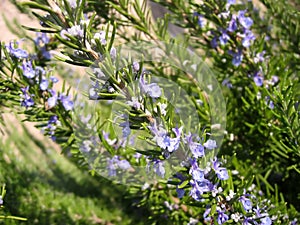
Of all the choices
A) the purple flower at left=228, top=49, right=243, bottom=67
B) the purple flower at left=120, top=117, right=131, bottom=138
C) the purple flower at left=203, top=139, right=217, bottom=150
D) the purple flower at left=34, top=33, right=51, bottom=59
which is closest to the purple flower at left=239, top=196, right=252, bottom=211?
the purple flower at left=203, top=139, right=217, bottom=150

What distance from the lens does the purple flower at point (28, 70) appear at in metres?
1.51

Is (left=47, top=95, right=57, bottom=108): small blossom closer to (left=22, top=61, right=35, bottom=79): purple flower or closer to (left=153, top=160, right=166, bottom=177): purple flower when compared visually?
(left=22, top=61, right=35, bottom=79): purple flower

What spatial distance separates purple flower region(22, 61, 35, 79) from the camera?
151cm

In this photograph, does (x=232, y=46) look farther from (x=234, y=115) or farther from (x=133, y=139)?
(x=133, y=139)

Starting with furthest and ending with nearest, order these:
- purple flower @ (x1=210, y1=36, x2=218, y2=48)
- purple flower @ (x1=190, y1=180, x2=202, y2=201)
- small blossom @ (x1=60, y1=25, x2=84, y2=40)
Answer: purple flower @ (x1=210, y1=36, x2=218, y2=48) < purple flower @ (x1=190, y1=180, x2=202, y2=201) < small blossom @ (x1=60, y1=25, x2=84, y2=40)

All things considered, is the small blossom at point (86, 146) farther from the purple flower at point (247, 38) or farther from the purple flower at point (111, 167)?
the purple flower at point (247, 38)

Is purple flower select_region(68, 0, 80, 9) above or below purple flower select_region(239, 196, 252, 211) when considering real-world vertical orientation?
above

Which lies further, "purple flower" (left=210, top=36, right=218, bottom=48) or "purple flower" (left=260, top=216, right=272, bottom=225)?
"purple flower" (left=210, top=36, right=218, bottom=48)

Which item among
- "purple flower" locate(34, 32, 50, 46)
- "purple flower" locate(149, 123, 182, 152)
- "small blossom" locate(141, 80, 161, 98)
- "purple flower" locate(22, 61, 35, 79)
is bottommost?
"purple flower" locate(149, 123, 182, 152)

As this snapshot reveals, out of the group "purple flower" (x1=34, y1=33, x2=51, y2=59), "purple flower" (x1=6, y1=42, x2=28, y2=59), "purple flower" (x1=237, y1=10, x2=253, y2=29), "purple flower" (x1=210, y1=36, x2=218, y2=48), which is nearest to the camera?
"purple flower" (x1=6, y1=42, x2=28, y2=59)

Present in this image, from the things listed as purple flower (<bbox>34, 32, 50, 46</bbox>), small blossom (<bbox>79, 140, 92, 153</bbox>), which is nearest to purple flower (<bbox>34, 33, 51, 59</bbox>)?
purple flower (<bbox>34, 32, 50, 46</bbox>)

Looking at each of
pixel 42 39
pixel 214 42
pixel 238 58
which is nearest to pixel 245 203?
pixel 238 58

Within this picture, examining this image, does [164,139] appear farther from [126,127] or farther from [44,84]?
[44,84]

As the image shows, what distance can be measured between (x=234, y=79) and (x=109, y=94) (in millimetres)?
983
